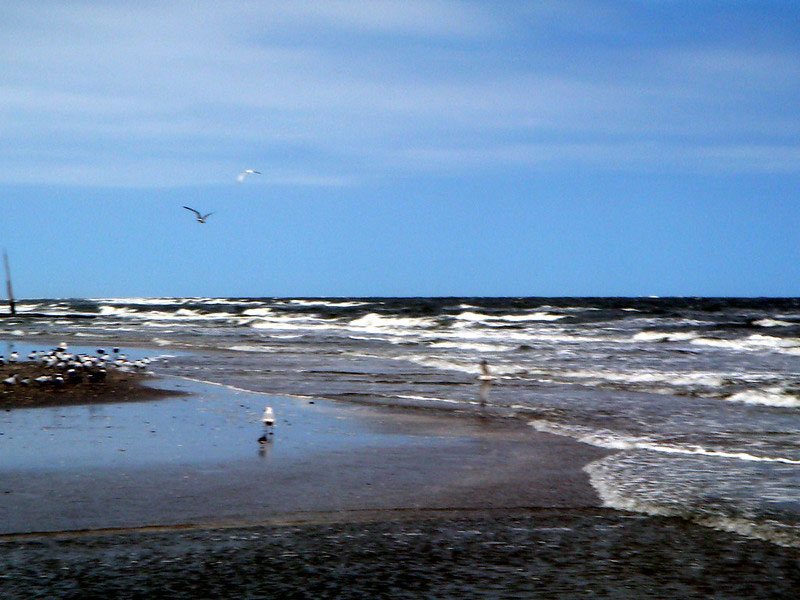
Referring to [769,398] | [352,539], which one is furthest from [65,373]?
[769,398]

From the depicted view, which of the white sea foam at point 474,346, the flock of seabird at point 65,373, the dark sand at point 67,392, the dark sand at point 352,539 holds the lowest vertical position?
the white sea foam at point 474,346

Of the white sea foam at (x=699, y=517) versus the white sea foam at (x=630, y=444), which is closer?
the white sea foam at (x=699, y=517)

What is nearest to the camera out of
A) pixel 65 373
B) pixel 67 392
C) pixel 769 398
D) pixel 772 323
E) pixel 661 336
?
pixel 67 392

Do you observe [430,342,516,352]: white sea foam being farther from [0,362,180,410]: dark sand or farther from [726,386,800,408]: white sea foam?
[0,362,180,410]: dark sand

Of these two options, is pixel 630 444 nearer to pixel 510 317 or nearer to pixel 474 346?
pixel 474 346

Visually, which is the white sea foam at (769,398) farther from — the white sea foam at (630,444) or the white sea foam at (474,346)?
the white sea foam at (474,346)

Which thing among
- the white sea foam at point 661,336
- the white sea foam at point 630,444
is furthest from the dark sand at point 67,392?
the white sea foam at point 661,336

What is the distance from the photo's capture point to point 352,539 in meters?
5.52

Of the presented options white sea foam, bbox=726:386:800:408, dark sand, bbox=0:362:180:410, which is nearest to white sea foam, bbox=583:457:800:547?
dark sand, bbox=0:362:180:410

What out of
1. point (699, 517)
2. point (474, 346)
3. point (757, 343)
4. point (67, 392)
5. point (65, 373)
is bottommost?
point (757, 343)

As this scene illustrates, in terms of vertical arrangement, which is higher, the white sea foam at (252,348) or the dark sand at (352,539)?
the dark sand at (352,539)

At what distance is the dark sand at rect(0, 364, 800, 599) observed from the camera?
15.3ft

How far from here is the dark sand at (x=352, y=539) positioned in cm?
468

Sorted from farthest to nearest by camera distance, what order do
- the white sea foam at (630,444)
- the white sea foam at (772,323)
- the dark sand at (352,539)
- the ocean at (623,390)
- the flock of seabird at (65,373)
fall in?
1. the white sea foam at (772,323)
2. the flock of seabird at (65,373)
3. the white sea foam at (630,444)
4. the ocean at (623,390)
5. the dark sand at (352,539)
